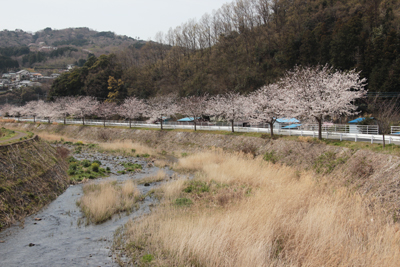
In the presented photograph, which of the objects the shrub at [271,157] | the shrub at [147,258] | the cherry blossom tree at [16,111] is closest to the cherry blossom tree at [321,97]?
the shrub at [271,157]

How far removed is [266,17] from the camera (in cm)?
7312

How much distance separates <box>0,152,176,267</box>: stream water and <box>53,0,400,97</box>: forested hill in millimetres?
46615

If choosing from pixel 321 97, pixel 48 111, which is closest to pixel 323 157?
pixel 321 97

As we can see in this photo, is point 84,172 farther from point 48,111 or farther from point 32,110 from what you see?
point 32,110

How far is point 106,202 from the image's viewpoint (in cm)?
1416

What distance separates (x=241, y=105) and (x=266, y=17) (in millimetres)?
46255

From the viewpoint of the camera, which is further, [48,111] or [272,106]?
[48,111]

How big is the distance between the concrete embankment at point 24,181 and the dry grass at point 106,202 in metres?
2.36

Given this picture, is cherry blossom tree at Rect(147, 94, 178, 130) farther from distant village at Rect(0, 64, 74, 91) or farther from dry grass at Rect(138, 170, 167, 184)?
distant village at Rect(0, 64, 74, 91)

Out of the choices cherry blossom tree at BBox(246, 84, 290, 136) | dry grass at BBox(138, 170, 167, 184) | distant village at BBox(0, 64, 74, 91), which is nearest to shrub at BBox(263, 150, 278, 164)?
cherry blossom tree at BBox(246, 84, 290, 136)

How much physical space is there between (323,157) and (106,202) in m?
18.6

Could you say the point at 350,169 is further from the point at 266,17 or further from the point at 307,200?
the point at 266,17

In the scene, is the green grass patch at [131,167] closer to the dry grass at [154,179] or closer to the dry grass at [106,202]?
the dry grass at [154,179]

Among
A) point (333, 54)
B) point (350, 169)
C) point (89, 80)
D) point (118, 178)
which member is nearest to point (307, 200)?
point (350, 169)
